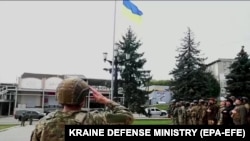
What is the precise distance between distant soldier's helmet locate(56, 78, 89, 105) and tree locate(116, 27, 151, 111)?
42.1 m

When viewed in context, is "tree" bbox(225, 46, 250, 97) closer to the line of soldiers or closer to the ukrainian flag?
the line of soldiers

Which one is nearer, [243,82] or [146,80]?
[243,82]

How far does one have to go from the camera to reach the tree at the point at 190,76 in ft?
148

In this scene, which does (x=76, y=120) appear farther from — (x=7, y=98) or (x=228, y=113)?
(x=7, y=98)

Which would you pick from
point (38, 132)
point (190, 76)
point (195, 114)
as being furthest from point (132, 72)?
point (38, 132)

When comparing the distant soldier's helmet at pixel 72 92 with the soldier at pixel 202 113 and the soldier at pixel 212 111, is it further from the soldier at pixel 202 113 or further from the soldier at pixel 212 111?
the soldier at pixel 202 113

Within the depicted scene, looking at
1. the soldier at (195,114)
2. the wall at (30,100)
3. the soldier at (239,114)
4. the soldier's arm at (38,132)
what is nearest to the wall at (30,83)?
the wall at (30,100)

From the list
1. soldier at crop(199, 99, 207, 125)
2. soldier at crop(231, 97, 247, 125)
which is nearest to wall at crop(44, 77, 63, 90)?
soldier at crop(199, 99, 207, 125)

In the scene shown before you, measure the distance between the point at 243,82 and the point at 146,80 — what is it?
1427 centimetres

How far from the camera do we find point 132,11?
18891 millimetres

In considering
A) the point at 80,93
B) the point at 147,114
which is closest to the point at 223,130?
the point at 80,93

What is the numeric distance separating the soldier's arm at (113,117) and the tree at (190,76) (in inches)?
1653

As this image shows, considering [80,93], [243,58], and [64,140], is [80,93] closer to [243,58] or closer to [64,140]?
[64,140]

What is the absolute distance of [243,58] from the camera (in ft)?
121
